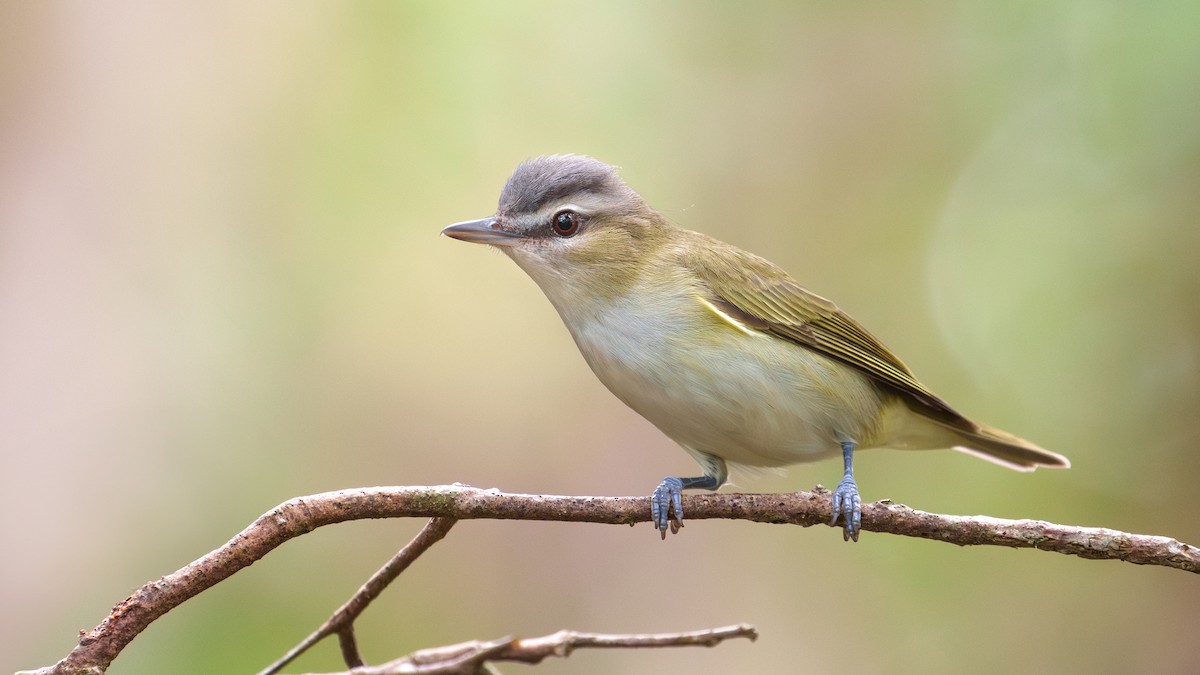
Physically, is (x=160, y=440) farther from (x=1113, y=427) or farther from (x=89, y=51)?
(x=1113, y=427)

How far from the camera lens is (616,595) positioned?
7.57m

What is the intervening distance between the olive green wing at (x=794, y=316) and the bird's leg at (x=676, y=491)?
690 millimetres

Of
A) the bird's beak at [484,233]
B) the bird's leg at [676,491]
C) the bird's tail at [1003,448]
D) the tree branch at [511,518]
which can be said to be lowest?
the tree branch at [511,518]

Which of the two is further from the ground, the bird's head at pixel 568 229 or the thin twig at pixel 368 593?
the bird's head at pixel 568 229

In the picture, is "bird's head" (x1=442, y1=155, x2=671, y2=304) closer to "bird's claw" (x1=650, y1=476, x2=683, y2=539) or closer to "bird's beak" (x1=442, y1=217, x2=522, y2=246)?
"bird's beak" (x1=442, y1=217, x2=522, y2=246)

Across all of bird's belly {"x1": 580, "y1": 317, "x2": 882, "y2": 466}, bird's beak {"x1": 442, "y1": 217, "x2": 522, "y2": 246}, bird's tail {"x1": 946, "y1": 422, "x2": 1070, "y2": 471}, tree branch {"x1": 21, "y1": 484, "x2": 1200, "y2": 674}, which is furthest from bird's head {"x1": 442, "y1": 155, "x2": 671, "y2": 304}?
bird's tail {"x1": 946, "y1": 422, "x2": 1070, "y2": 471}

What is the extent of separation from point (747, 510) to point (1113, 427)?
208 inches

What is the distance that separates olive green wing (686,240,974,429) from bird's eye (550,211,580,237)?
1.75 ft

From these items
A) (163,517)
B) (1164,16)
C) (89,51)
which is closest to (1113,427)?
(1164,16)

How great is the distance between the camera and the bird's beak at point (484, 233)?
4277mm

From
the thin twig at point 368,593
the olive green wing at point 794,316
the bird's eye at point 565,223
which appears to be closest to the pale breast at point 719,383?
the olive green wing at point 794,316

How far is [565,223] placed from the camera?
450 cm

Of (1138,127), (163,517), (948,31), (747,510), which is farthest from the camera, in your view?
(948,31)

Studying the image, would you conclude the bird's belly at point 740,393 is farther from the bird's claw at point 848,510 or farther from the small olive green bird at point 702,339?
the bird's claw at point 848,510
